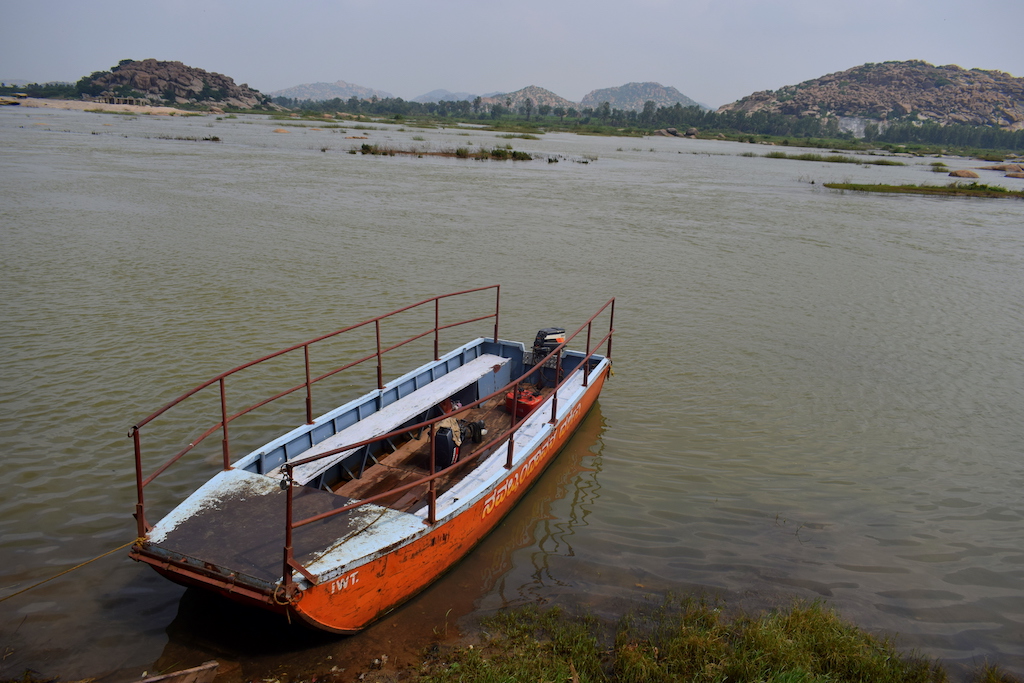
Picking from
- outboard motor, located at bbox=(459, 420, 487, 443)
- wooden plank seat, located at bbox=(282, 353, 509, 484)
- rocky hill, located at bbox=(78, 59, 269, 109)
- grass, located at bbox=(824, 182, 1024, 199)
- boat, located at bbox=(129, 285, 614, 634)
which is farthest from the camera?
rocky hill, located at bbox=(78, 59, 269, 109)

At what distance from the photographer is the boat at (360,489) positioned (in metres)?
4.42

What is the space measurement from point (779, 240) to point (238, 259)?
18839mm

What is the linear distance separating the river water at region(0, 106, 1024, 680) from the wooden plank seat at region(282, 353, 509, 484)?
157cm

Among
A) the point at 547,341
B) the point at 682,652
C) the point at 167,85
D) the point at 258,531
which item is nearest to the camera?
the point at 258,531

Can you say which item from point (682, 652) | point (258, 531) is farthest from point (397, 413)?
point (682, 652)

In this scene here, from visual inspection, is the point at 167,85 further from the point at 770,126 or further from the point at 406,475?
the point at 406,475

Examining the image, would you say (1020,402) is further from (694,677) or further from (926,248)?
(926,248)

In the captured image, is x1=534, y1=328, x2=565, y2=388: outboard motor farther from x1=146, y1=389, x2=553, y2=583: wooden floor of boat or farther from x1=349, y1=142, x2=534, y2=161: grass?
x1=349, y1=142, x2=534, y2=161: grass

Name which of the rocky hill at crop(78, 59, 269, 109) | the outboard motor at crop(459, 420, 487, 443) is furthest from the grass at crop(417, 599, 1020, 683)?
the rocky hill at crop(78, 59, 269, 109)

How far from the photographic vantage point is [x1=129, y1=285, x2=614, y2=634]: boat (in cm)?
442

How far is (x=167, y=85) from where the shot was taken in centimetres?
15288

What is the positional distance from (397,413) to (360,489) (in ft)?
3.92

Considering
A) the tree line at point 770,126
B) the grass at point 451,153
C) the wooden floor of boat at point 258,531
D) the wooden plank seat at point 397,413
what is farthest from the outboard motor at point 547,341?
the tree line at point 770,126

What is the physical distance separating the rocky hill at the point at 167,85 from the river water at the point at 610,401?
14700 cm
